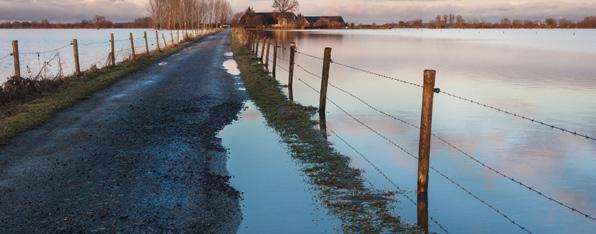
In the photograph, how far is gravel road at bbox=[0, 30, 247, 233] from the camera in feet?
22.9

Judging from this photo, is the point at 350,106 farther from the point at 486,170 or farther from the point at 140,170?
the point at 140,170

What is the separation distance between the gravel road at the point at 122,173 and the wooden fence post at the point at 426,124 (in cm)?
262

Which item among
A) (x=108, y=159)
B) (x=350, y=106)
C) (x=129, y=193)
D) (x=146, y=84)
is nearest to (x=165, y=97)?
(x=146, y=84)

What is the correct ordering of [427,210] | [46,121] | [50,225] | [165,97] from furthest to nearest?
[165,97] → [46,121] → [427,210] → [50,225]

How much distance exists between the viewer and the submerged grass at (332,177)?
7.29 m

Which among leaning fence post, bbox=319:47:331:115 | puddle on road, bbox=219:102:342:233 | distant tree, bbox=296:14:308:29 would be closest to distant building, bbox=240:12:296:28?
distant tree, bbox=296:14:308:29

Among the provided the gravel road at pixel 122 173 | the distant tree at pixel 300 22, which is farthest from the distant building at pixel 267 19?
the gravel road at pixel 122 173

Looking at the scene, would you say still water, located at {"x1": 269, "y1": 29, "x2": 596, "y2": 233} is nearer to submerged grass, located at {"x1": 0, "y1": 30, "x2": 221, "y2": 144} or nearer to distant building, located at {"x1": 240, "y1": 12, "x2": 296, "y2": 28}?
submerged grass, located at {"x1": 0, "y1": 30, "x2": 221, "y2": 144}

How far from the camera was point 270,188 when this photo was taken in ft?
29.1

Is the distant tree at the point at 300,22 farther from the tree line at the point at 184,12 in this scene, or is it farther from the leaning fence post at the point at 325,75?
the leaning fence post at the point at 325,75

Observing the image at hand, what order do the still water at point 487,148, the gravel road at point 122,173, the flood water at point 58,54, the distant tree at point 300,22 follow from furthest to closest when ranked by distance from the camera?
1. the distant tree at point 300,22
2. the flood water at point 58,54
3. the still water at point 487,148
4. the gravel road at point 122,173

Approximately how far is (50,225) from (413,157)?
7.60m

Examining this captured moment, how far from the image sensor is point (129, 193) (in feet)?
26.3

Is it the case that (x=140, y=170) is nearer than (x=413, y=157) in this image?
Yes
